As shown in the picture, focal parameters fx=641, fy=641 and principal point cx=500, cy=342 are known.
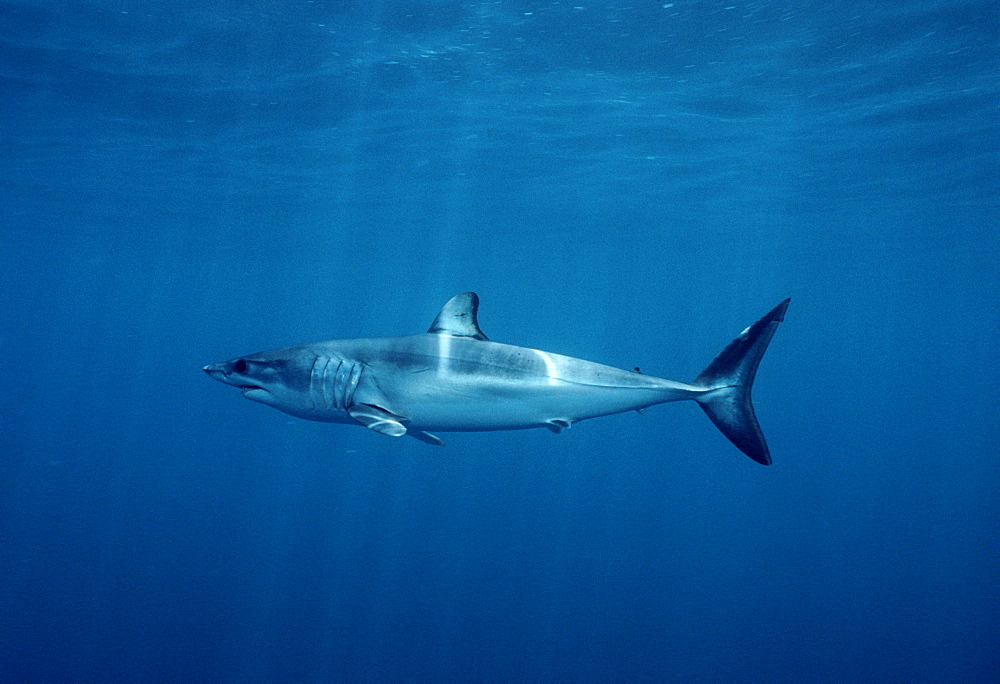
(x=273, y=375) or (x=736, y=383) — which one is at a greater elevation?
(x=736, y=383)

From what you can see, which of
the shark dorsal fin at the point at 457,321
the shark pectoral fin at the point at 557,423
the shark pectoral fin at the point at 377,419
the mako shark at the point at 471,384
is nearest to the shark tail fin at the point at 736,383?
the mako shark at the point at 471,384

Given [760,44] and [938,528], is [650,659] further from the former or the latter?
[938,528]

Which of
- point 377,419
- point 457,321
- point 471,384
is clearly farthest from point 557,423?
point 377,419

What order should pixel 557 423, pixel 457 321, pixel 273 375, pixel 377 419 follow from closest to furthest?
pixel 377 419
pixel 273 375
pixel 557 423
pixel 457 321

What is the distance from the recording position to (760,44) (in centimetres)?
1374

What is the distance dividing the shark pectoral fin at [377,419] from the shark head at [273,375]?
18.8 inches

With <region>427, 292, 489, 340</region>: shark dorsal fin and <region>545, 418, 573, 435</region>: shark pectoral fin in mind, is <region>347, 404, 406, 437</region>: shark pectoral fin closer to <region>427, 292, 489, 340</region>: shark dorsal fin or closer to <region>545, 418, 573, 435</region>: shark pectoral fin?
<region>427, 292, 489, 340</region>: shark dorsal fin

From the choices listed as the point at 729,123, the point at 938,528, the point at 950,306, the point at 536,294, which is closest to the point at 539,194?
the point at 729,123

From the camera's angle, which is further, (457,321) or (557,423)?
(457,321)

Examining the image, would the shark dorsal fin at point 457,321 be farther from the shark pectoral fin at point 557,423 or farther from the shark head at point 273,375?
the shark head at point 273,375

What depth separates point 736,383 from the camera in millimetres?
5758

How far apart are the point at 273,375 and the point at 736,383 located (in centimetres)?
408

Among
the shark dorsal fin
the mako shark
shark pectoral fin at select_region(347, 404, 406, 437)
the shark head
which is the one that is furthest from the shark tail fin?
the shark head

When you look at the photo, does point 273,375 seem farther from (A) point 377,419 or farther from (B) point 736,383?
(B) point 736,383
